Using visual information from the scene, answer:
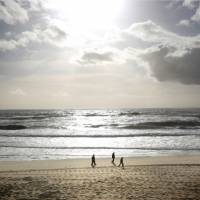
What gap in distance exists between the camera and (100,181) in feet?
53.4

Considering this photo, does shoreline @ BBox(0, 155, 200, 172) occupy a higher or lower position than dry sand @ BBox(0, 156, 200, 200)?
lower

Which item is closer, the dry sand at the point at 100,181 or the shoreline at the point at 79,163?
the dry sand at the point at 100,181

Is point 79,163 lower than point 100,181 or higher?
lower

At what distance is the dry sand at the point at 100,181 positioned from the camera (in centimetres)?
1366

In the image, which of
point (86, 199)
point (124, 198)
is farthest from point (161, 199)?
point (86, 199)

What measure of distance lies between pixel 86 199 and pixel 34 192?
2700 millimetres

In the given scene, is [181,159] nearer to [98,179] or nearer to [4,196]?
[98,179]

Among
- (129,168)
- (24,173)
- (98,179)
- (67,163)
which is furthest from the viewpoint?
(67,163)

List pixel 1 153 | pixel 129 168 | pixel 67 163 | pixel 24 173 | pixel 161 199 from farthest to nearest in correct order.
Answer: pixel 1 153, pixel 67 163, pixel 129 168, pixel 24 173, pixel 161 199

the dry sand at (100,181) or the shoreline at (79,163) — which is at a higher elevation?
the dry sand at (100,181)

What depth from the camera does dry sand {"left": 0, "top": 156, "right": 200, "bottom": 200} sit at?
1366cm

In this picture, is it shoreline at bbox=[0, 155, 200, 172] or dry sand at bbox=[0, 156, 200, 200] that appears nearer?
dry sand at bbox=[0, 156, 200, 200]

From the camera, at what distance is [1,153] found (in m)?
28.5

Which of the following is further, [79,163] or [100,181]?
[79,163]
